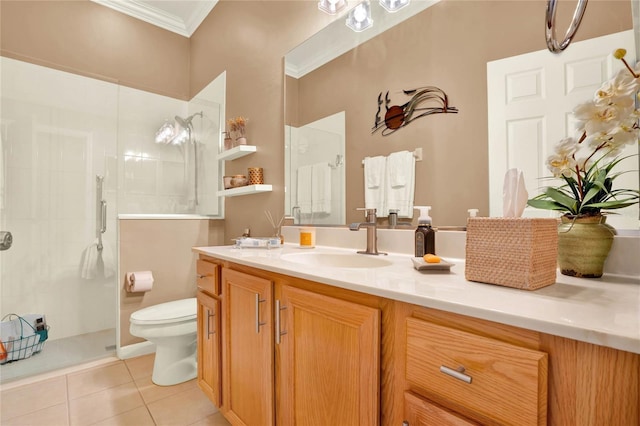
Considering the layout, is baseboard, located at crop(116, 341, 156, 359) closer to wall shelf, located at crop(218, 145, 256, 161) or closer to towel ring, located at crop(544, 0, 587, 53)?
wall shelf, located at crop(218, 145, 256, 161)

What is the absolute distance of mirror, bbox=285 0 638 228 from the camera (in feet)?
3.28

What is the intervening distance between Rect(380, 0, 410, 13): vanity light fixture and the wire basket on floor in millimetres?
3010

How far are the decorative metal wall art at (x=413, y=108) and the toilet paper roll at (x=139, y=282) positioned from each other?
6.32 feet

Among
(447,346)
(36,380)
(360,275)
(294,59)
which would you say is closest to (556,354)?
(447,346)

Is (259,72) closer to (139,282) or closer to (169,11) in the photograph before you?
(169,11)

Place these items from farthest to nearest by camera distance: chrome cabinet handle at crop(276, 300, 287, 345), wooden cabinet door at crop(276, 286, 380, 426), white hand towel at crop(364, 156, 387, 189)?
white hand towel at crop(364, 156, 387, 189), chrome cabinet handle at crop(276, 300, 287, 345), wooden cabinet door at crop(276, 286, 380, 426)

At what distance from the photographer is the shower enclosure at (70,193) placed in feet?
7.18

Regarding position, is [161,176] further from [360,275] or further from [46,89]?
[360,275]

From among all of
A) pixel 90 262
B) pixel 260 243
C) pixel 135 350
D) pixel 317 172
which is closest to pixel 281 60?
pixel 317 172

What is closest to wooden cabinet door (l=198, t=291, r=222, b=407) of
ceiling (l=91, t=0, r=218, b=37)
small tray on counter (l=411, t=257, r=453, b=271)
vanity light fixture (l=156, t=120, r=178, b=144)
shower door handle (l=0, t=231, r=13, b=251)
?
small tray on counter (l=411, t=257, r=453, b=271)

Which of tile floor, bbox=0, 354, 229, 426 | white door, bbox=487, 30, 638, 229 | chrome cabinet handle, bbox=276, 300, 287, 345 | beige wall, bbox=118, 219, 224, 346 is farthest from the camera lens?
beige wall, bbox=118, 219, 224, 346

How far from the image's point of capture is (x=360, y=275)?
2.70ft

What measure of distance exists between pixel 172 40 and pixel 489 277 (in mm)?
3605

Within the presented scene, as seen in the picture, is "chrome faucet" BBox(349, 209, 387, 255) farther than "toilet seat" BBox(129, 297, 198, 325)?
No
